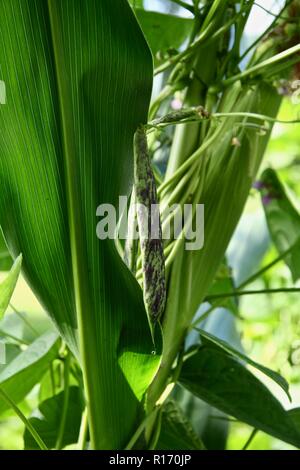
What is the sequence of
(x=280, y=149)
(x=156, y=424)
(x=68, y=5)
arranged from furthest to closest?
(x=280, y=149)
(x=156, y=424)
(x=68, y=5)

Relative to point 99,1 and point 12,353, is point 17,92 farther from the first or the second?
point 12,353

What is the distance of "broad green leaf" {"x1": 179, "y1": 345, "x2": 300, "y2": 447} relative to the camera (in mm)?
488

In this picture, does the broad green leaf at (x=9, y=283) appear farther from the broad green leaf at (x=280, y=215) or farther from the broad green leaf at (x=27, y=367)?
the broad green leaf at (x=280, y=215)

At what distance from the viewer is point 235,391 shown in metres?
0.51

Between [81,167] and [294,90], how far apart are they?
194 mm

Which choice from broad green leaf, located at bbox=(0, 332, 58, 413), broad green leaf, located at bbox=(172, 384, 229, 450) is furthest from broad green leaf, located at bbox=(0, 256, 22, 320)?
broad green leaf, located at bbox=(172, 384, 229, 450)

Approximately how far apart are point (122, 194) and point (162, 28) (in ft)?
0.78

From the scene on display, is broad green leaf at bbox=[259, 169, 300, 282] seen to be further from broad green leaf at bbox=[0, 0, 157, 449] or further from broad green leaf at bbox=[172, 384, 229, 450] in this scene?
broad green leaf at bbox=[0, 0, 157, 449]

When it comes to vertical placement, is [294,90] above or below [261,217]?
above

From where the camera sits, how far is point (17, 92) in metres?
0.36

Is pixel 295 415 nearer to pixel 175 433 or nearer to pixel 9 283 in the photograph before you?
pixel 175 433

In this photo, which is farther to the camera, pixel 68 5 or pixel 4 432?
pixel 4 432

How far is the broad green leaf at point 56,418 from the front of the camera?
1.85ft

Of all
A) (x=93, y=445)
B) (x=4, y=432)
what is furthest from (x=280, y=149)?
(x=93, y=445)
